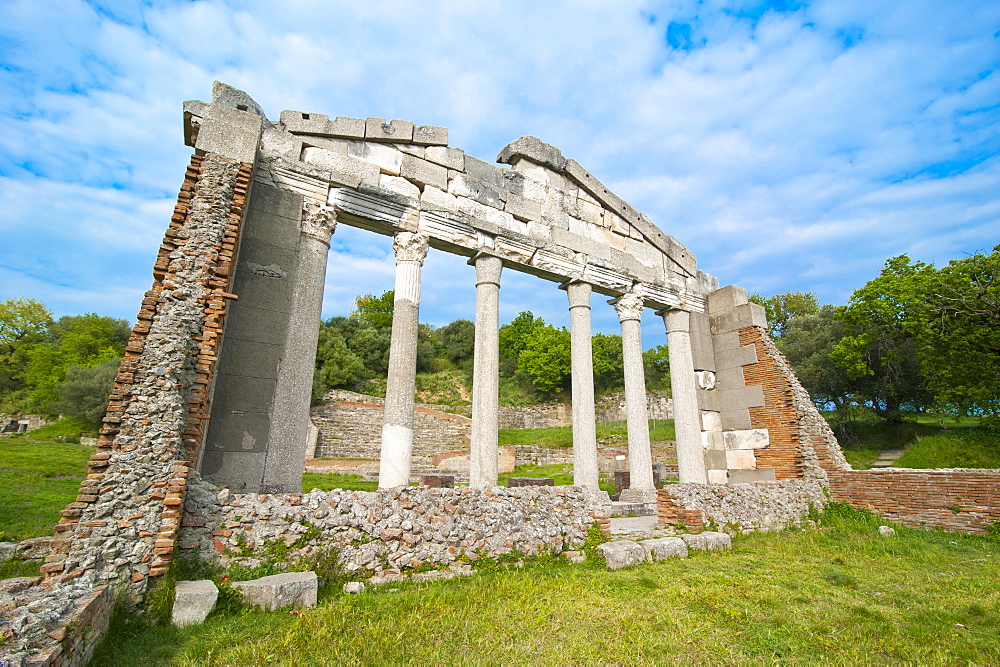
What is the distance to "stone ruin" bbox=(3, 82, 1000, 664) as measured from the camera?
5.15 meters

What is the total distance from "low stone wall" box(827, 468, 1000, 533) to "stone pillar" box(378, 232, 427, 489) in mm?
10706

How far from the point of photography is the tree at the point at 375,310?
1955 inches

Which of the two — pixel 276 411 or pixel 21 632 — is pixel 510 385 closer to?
pixel 276 411

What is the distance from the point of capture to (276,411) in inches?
291

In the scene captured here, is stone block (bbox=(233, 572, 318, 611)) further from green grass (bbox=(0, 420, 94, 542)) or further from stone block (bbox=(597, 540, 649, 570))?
green grass (bbox=(0, 420, 94, 542))

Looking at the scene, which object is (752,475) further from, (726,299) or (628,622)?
(628,622)

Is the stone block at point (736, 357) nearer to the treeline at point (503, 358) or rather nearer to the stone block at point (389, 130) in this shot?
the stone block at point (389, 130)

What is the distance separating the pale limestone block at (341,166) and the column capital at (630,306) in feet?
22.7

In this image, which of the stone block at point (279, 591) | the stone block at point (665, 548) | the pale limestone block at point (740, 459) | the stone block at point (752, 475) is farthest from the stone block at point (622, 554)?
the pale limestone block at point (740, 459)

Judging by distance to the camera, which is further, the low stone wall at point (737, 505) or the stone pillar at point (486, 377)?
the low stone wall at point (737, 505)

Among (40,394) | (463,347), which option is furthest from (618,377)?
(40,394)

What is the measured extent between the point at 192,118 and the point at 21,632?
7.24 metres

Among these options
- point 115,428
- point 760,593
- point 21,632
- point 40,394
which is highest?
point 40,394

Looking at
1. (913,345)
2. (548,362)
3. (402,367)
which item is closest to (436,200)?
(402,367)
